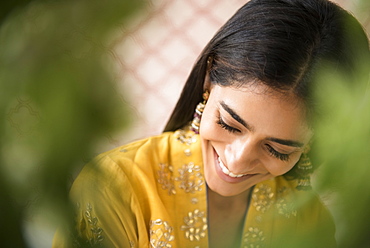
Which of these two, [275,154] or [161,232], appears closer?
[275,154]

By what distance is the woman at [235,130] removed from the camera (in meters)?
0.64

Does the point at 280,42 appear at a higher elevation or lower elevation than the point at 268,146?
higher

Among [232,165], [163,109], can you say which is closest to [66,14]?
[232,165]

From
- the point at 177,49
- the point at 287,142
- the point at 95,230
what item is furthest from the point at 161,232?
the point at 177,49

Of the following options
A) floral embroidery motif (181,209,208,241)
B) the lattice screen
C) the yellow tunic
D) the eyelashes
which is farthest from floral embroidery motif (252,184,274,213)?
the lattice screen

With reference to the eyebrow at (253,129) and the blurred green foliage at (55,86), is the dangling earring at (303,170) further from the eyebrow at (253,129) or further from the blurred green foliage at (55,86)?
the blurred green foliage at (55,86)

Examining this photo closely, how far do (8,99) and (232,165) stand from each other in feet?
1.90

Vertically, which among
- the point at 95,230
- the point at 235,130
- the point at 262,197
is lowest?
the point at 262,197

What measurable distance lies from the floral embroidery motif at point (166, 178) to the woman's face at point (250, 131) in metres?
0.14

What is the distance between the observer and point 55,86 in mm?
94

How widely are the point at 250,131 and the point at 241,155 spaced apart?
1.5 inches

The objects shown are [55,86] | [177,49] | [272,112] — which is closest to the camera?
[55,86]

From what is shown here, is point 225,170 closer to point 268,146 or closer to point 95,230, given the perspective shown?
point 268,146

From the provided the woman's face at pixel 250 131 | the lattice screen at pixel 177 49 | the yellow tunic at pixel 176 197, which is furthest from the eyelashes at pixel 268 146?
the lattice screen at pixel 177 49
